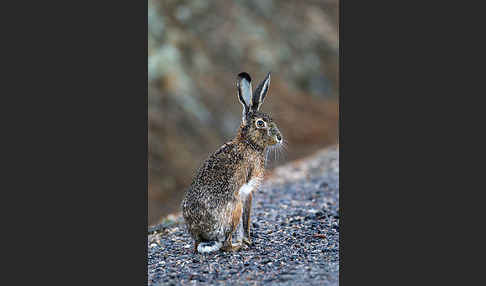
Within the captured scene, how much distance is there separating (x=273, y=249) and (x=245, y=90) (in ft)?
7.10

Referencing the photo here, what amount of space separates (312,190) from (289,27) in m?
13.9

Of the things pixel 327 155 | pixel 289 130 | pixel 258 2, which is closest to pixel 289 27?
pixel 258 2

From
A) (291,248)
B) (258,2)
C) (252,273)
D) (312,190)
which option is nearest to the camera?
(252,273)

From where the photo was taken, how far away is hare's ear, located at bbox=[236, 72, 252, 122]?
7.50 meters

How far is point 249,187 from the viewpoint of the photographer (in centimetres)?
776

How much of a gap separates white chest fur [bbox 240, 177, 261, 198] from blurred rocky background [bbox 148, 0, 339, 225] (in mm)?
4690

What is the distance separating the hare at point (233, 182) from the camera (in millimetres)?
7539

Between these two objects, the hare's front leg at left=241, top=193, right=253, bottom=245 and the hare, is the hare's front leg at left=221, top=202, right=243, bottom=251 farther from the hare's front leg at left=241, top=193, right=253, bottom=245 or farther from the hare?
the hare's front leg at left=241, top=193, right=253, bottom=245

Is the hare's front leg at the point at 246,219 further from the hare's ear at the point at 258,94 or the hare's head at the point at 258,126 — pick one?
the hare's ear at the point at 258,94

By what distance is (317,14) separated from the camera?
24188 mm

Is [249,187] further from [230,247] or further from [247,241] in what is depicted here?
[230,247]

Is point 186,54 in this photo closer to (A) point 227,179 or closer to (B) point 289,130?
(B) point 289,130

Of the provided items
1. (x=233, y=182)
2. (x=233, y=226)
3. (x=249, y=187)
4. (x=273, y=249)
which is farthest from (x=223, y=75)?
(x=273, y=249)

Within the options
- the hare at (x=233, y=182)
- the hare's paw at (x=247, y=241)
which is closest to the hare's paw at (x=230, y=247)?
the hare at (x=233, y=182)
